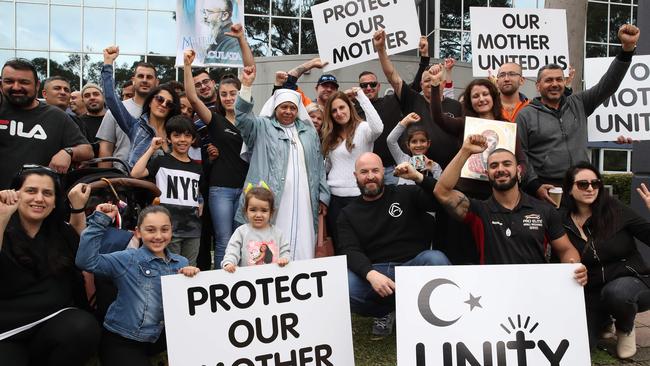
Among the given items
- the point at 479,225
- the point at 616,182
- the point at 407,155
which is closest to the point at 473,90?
the point at 407,155

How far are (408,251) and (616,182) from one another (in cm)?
1756

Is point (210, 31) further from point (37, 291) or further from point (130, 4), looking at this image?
point (130, 4)

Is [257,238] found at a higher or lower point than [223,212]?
lower

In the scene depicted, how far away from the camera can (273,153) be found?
5.32 metres

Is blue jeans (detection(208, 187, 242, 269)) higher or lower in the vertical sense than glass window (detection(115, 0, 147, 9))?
lower

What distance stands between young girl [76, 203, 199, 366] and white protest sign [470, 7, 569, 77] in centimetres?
464

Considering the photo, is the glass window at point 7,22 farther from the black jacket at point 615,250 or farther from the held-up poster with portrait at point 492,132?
the black jacket at point 615,250

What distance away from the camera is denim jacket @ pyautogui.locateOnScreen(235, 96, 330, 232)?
5.27 meters

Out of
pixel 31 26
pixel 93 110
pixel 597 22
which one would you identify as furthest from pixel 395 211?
pixel 597 22

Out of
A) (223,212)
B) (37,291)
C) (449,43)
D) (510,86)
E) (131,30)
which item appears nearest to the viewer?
(37,291)

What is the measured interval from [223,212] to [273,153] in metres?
0.74

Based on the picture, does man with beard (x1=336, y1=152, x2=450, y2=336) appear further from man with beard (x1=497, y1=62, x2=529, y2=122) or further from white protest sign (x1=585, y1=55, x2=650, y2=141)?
white protest sign (x1=585, y1=55, x2=650, y2=141)

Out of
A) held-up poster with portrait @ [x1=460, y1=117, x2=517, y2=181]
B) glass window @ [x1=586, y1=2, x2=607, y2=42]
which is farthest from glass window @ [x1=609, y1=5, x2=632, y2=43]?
held-up poster with portrait @ [x1=460, y1=117, x2=517, y2=181]

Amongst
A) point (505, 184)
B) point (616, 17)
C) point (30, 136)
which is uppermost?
point (616, 17)
